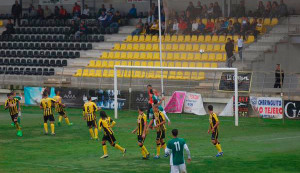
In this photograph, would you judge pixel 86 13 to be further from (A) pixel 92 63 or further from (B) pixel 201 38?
(B) pixel 201 38

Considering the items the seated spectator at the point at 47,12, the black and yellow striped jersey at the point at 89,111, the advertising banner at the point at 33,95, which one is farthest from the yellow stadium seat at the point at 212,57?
the seated spectator at the point at 47,12

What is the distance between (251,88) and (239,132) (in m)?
6.25

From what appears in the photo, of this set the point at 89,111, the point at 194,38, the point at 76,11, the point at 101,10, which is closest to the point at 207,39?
the point at 194,38

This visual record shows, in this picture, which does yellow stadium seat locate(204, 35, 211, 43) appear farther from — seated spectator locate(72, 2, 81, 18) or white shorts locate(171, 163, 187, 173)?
white shorts locate(171, 163, 187, 173)

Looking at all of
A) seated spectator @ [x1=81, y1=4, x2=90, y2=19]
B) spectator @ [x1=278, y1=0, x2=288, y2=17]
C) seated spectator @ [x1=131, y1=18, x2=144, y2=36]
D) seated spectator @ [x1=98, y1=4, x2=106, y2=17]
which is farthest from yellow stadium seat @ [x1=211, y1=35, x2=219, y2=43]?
seated spectator @ [x1=81, y1=4, x2=90, y2=19]

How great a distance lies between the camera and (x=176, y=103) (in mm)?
37812

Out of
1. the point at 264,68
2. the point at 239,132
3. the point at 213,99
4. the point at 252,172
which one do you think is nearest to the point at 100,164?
the point at 252,172

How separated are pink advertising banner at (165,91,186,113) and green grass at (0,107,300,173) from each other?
5.85 ft

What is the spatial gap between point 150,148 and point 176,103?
1247 cm

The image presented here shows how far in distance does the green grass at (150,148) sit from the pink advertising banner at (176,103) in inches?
70.2

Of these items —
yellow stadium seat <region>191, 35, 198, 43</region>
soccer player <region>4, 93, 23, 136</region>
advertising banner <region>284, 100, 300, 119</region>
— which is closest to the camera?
soccer player <region>4, 93, 23, 136</region>

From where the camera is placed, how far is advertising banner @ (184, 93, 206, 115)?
37.0 meters

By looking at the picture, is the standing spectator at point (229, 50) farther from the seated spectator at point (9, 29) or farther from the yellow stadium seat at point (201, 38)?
the seated spectator at point (9, 29)

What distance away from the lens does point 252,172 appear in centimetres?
2028
